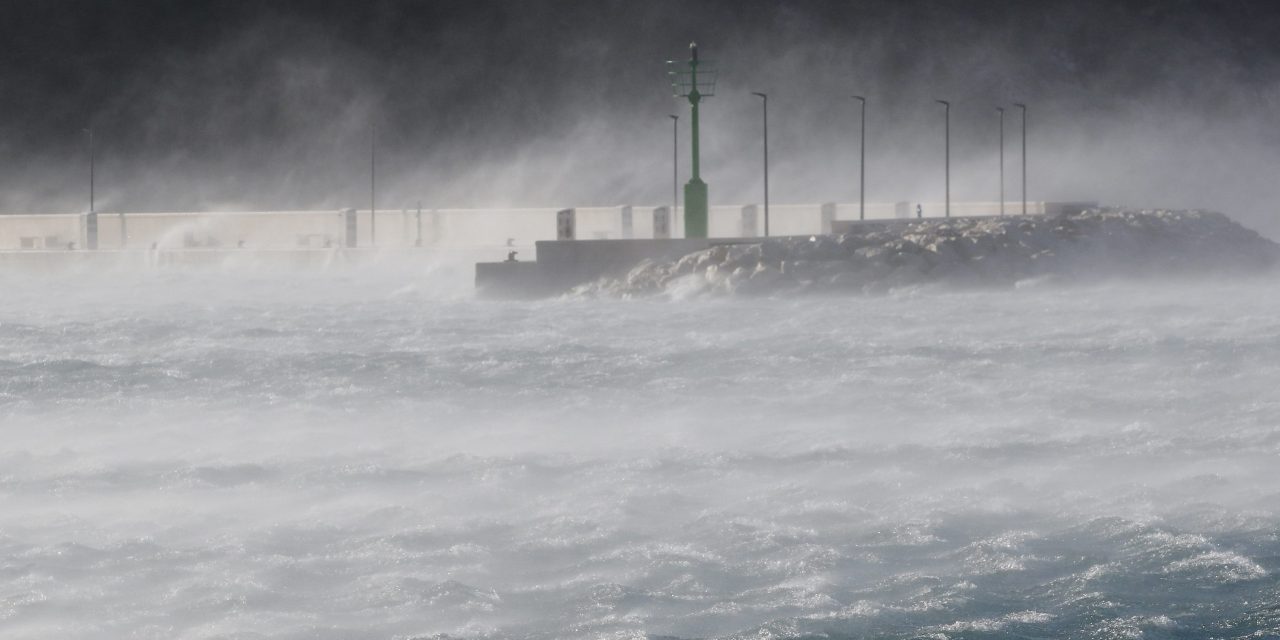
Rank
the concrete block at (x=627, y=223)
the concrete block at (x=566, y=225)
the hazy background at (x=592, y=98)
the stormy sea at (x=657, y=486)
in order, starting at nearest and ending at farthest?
1. the stormy sea at (x=657, y=486)
2. the concrete block at (x=566, y=225)
3. the concrete block at (x=627, y=223)
4. the hazy background at (x=592, y=98)

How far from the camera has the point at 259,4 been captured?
120500 millimetres

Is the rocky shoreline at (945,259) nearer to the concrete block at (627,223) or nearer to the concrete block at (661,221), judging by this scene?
the concrete block at (661,221)

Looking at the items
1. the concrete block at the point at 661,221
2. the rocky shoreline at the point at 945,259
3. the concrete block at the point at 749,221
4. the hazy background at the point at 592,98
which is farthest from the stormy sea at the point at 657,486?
the hazy background at the point at 592,98

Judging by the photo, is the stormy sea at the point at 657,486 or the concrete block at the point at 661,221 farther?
the concrete block at the point at 661,221

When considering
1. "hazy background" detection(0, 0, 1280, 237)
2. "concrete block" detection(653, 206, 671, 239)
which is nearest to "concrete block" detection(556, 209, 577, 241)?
"concrete block" detection(653, 206, 671, 239)

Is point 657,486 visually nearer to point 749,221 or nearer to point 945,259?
point 945,259

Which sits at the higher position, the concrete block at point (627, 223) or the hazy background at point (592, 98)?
the hazy background at point (592, 98)

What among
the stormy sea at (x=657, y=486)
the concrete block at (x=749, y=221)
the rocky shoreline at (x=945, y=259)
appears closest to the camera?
the stormy sea at (x=657, y=486)

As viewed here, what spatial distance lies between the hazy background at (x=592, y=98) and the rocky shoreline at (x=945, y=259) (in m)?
58.5

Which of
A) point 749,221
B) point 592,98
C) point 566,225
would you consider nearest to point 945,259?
point 566,225

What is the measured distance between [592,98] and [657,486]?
104259mm

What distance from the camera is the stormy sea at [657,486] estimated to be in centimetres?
1259

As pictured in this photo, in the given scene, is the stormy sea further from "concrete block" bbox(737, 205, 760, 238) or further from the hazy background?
the hazy background

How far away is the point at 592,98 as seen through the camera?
394 feet
